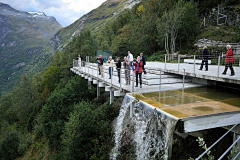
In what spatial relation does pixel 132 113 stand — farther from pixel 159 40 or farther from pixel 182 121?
pixel 159 40

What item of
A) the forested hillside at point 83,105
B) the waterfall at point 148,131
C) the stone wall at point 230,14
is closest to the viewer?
the waterfall at point 148,131

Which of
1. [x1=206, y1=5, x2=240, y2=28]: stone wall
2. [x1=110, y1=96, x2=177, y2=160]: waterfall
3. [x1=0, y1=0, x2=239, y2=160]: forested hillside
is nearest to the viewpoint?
[x1=110, y1=96, x2=177, y2=160]: waterfall

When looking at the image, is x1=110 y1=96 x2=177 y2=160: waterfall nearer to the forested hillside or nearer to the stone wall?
the forested hillside

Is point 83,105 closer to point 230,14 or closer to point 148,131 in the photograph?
point 148,131

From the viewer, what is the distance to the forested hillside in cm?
1466

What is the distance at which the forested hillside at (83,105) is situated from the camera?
48.1 feet

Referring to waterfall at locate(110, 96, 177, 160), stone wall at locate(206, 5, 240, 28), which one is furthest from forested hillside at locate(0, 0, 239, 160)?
waterfall at locate(110, 96, 177, 160)

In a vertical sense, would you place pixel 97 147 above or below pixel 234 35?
below

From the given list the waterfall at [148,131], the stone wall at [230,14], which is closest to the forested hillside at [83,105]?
the stone wall at [230,14]

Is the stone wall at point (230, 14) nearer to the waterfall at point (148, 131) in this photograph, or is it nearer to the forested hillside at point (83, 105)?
the forested hillside at point (83, 105)

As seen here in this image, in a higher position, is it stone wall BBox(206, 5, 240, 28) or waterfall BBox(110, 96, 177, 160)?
stone wall BBox(206, 5, 240, 28)

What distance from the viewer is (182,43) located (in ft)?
109

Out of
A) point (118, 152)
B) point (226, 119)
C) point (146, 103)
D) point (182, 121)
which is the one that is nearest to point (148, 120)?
point (146, 103)

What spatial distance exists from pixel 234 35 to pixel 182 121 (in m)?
24.1
